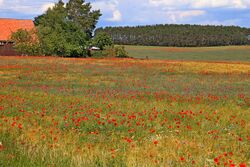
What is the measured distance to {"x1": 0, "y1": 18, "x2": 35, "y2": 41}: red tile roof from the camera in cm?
7514

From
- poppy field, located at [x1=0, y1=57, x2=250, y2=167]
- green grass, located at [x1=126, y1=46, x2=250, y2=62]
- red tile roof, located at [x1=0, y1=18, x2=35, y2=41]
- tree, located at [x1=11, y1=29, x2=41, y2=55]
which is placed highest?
red tile roof, located at [x1=0, y1=18, x2=35, y2=41]

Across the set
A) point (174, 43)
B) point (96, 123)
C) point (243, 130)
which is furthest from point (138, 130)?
point (174, 43)

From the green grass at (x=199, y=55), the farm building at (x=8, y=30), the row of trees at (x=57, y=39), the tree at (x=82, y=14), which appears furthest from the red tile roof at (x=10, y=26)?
the green grass at (x=199, y=55)

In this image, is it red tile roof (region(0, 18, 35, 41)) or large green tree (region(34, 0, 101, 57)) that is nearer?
large green tree (region(34, 0, 101, 57))

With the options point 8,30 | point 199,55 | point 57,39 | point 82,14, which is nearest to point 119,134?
point 57,39

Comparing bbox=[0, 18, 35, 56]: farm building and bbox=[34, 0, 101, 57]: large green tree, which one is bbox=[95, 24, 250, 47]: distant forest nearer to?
bbox=[34, 0, 101, 57]: large green tree

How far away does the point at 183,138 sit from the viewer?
29.5 feet

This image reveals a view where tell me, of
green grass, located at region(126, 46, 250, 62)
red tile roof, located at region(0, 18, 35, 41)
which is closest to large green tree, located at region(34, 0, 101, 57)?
red tile roof, located at region(0, 18, 35, 41)

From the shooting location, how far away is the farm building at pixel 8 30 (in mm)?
73125

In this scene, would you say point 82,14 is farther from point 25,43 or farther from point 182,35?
point 182,35

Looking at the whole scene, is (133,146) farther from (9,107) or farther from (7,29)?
(7,29)

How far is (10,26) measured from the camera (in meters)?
78.9

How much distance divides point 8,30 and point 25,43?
9670 millimetres

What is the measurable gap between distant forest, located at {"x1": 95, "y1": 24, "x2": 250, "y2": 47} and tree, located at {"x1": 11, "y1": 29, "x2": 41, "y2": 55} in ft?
283
